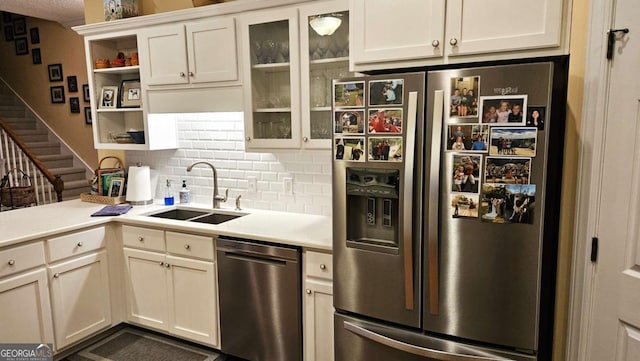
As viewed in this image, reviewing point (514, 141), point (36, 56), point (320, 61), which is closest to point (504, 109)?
point (514, 141)

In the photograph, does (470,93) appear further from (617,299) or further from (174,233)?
(174,233)

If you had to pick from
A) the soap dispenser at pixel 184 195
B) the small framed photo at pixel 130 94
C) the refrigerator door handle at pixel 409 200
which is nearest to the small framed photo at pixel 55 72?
the small framed photo at pixel 130 94

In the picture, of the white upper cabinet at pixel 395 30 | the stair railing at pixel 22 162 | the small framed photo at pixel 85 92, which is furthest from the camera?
the small framed photo at pixel 85 92

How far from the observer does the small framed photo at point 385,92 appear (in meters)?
1.78

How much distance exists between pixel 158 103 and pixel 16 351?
5.87ft

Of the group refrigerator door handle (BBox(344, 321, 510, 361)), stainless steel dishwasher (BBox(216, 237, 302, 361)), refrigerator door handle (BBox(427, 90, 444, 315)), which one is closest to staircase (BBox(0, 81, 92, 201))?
stainless steel dishwasher (BBox(216, 237, 302, 361))

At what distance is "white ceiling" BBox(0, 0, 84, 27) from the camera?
4.87m

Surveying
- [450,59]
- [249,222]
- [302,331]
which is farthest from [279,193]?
[450,59]

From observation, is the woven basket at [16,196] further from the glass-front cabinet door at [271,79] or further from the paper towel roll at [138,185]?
the glass-front cabinet door at [271,79]

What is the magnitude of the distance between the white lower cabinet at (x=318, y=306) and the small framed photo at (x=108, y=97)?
2.19m

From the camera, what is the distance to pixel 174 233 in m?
2.75

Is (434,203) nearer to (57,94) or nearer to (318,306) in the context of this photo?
(318,306)

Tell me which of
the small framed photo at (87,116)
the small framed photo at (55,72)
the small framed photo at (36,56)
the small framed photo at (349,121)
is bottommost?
the small framed photo at (349,121)

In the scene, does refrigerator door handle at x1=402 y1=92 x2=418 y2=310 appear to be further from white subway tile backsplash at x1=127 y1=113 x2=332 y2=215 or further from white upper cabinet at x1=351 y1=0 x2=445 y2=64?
white subway tile backsplash at x1=127 y1=113 x2=332 y2=215
